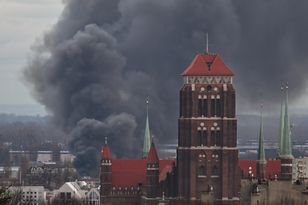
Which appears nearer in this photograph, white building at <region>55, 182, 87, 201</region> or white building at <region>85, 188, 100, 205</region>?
white building at <region>55, 182, 87, 201</region>

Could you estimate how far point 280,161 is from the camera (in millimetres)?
94375

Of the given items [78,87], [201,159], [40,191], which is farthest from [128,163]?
[78,87]

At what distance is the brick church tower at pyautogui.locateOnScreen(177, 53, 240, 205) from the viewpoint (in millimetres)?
87500

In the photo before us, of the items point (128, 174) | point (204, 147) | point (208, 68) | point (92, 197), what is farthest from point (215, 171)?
point (92, 197)

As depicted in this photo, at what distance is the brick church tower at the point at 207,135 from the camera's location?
87.5m

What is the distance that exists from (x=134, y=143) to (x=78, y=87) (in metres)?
9.10

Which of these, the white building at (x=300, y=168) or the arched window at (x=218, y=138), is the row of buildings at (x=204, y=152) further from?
the white building at (x=300, y=168)

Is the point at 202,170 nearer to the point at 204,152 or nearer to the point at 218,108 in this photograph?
the point at 204,152

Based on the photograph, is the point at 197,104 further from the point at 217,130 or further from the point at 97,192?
the point at 97,192

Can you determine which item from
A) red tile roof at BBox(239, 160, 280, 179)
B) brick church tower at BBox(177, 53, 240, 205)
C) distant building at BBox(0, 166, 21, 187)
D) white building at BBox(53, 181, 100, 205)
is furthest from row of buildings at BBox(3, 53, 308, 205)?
distant building at BBox(0, 166, 21, 187)

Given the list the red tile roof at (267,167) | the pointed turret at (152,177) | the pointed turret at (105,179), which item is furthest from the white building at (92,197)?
the pointed turret at (152,177)

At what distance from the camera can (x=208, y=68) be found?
8869cm

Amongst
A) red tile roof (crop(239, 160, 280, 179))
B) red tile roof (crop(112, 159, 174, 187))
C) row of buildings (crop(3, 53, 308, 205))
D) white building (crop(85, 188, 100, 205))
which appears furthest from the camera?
white building (crop(85, 188, 100, 205))

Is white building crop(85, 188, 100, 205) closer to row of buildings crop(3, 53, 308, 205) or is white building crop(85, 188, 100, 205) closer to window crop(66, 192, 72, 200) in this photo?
window crop(66, 192, 72, 200)
